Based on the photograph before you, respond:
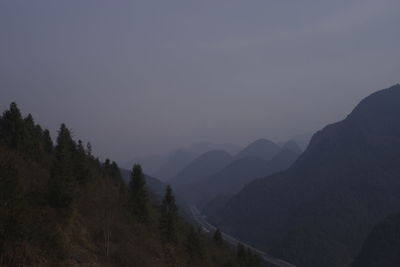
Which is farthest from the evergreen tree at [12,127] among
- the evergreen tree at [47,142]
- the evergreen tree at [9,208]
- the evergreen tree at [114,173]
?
the evergreen tree at [114,173]

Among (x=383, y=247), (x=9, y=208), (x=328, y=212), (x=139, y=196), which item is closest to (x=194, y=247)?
A: (x=139, y=196)

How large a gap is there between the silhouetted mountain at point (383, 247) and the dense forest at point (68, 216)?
70.9 m

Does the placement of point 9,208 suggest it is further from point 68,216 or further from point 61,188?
point 68,216

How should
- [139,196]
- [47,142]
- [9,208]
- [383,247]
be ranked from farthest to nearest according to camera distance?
[383,247]
[47,142]
[139,196]
[9,208]

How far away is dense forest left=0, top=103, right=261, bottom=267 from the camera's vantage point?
1350 cm

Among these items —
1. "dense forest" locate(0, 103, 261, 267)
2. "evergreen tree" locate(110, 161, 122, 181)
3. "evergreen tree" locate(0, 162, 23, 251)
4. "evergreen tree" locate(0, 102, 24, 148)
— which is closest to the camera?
"evergreen tree" locate(0, 162, 23, 251)

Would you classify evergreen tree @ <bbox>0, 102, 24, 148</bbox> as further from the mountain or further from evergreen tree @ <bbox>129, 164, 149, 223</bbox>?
the mountain

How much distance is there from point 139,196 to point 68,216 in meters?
13.7

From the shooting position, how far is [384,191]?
514ft

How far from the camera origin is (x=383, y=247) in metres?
98.4

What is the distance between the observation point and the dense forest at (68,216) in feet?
44.3

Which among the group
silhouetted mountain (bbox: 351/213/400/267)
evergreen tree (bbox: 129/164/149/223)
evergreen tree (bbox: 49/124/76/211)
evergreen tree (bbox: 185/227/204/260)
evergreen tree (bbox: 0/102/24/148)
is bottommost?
silhouetted mountain (bbox: 351/213/400/267)

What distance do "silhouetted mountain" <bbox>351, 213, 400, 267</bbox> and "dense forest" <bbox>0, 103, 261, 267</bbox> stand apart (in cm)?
7087

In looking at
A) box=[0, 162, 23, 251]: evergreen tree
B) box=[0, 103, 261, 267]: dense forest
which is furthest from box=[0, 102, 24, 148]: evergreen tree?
box=[0, 162, 23, 251]: evergreen tree
